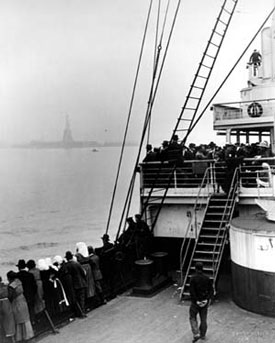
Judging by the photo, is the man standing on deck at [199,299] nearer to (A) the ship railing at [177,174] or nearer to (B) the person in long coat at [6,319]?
(B) the person in long coat at [6,319]

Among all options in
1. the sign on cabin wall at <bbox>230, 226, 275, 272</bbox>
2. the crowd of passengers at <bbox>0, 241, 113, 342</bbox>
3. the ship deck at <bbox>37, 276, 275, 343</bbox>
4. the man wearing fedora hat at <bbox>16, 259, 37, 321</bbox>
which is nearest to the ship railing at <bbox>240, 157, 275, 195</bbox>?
the sign on cabin wall at <bbox>230, 226, 275, 272</bbox>

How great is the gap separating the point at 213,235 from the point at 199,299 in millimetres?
3985

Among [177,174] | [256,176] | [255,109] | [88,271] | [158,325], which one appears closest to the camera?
[158,325]

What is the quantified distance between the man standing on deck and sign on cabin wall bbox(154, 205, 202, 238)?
586 centimetres

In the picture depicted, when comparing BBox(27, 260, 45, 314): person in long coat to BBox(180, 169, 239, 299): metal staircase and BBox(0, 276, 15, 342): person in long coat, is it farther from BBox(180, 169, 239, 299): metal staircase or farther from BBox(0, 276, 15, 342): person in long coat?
BBox(180, 169, 239, 299): metal staircase

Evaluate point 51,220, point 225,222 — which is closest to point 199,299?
point 225,222

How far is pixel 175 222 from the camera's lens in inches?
653

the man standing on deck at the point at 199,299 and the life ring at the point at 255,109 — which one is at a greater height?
the life ring at the point at 255,109

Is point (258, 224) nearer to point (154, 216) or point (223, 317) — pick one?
point (223, 317)

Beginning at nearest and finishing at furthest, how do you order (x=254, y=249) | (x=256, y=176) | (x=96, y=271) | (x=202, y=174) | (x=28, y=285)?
(x=28, y=285)
(x=254, y=249)
(x=96, y=271)
(x=256, y=176)
(x=202, y=174)

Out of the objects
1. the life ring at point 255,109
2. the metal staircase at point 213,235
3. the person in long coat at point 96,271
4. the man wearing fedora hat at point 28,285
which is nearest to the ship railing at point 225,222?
the metal staircase at point 213,235

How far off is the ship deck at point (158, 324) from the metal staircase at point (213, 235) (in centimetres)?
83

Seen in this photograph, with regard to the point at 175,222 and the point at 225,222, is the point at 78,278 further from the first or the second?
the point at 175,222

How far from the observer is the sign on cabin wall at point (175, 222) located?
1627 centimetres
